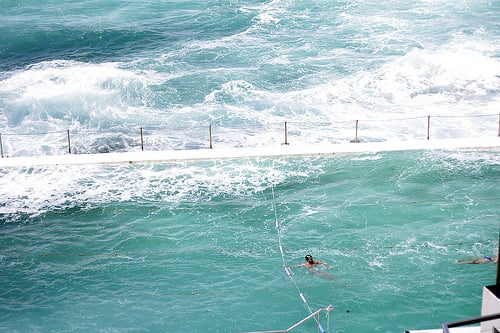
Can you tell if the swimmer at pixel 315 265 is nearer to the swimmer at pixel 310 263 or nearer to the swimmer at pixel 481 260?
the swimmer at pixel 310 263

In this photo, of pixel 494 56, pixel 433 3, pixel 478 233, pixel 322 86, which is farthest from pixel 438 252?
pixel 433 3

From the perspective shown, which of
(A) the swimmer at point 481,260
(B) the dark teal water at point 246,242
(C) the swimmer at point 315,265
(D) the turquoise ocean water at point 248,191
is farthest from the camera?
(A) the swimmer at point 481,260

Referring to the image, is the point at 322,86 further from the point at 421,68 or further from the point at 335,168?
the point at 335,168

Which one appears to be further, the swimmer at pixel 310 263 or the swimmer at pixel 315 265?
the swimmer at pixel 310 263

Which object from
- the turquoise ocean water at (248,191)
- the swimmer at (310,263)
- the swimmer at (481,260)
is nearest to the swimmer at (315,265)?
the swimmer at (310,263)

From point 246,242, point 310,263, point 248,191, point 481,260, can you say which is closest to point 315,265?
point 310,263

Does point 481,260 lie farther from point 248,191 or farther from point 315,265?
point 248,191
